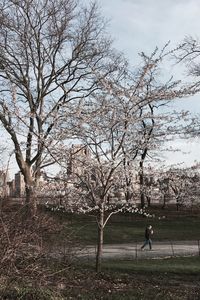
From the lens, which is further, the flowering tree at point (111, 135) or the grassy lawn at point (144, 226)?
the grassy lawn at point (144, 226)

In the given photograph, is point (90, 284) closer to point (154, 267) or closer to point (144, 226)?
point (154, 267)

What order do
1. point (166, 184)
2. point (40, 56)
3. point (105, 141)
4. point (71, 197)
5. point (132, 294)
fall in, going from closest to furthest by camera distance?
point (132, 294) < point (105, 141) < point (71, 197) < point (166, 184) < point (40, 56)

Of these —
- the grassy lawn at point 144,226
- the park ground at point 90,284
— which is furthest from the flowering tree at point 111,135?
the grassy lawn at point 144,226

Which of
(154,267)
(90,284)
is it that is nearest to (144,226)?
(154,267)

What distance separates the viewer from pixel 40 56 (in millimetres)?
37906

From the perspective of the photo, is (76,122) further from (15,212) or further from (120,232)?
(120,232)

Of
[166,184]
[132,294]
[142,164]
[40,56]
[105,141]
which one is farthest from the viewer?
[40,56]

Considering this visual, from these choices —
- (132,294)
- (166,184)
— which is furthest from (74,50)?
(132,294)

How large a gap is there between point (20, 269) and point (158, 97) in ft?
28.7

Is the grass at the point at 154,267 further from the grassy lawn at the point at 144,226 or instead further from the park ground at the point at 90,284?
the grassy lawn at the point at 144,226

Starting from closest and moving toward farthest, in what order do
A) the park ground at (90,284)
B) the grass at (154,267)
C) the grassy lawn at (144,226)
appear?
the park ground at (90,284) < the grass at (154,267) < the grassy lawn at (144,226)

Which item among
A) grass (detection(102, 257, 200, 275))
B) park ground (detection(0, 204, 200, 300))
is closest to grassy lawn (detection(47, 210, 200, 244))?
grass (detection(102, 257, 200, 275))

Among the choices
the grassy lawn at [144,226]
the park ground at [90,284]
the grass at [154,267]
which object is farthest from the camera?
the grassy lawn at [144,226]

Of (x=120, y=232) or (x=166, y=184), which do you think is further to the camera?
(x=120, y=232)
